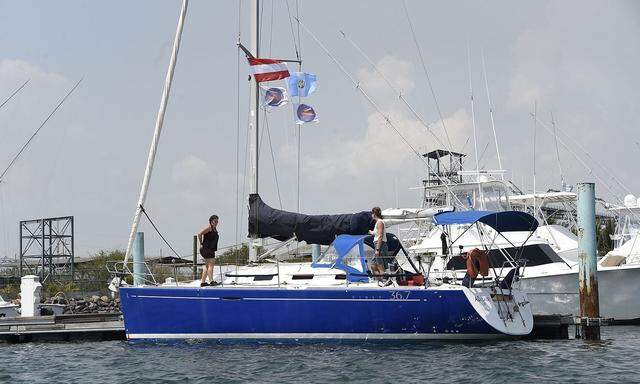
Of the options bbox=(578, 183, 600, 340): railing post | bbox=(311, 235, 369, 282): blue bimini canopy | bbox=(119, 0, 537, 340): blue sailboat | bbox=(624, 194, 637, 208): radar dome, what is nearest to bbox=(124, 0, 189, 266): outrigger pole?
bbox=(119, 0, 537, 340): blue sailboat

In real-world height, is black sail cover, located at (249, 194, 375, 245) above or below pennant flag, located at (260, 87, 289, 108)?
below

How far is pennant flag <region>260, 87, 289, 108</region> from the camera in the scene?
938 inches

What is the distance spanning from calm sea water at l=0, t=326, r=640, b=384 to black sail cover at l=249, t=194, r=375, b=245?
2.83 m

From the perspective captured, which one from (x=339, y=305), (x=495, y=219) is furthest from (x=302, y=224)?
(x=495, y=219)

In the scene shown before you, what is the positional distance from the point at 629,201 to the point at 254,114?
14.3 metres

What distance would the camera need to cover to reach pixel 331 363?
16359 mm

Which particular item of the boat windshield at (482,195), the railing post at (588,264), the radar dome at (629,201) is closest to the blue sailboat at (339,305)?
the railing post at (588,264)

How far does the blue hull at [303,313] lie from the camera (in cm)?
1844

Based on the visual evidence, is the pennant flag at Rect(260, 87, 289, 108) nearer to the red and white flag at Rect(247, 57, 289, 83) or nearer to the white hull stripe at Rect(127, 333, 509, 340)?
the red and white flag at Rect(247, 57, 289, 83)

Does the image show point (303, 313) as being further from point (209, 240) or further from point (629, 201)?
point (629, 201)

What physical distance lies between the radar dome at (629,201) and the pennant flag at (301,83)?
12.0 meters

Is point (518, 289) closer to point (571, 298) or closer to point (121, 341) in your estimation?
point (571, 298)

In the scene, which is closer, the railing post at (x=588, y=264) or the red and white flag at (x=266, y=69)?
the railing post at (x=588, y=264)

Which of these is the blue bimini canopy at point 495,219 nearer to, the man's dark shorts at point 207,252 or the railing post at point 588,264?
the railing post at point 588,264
